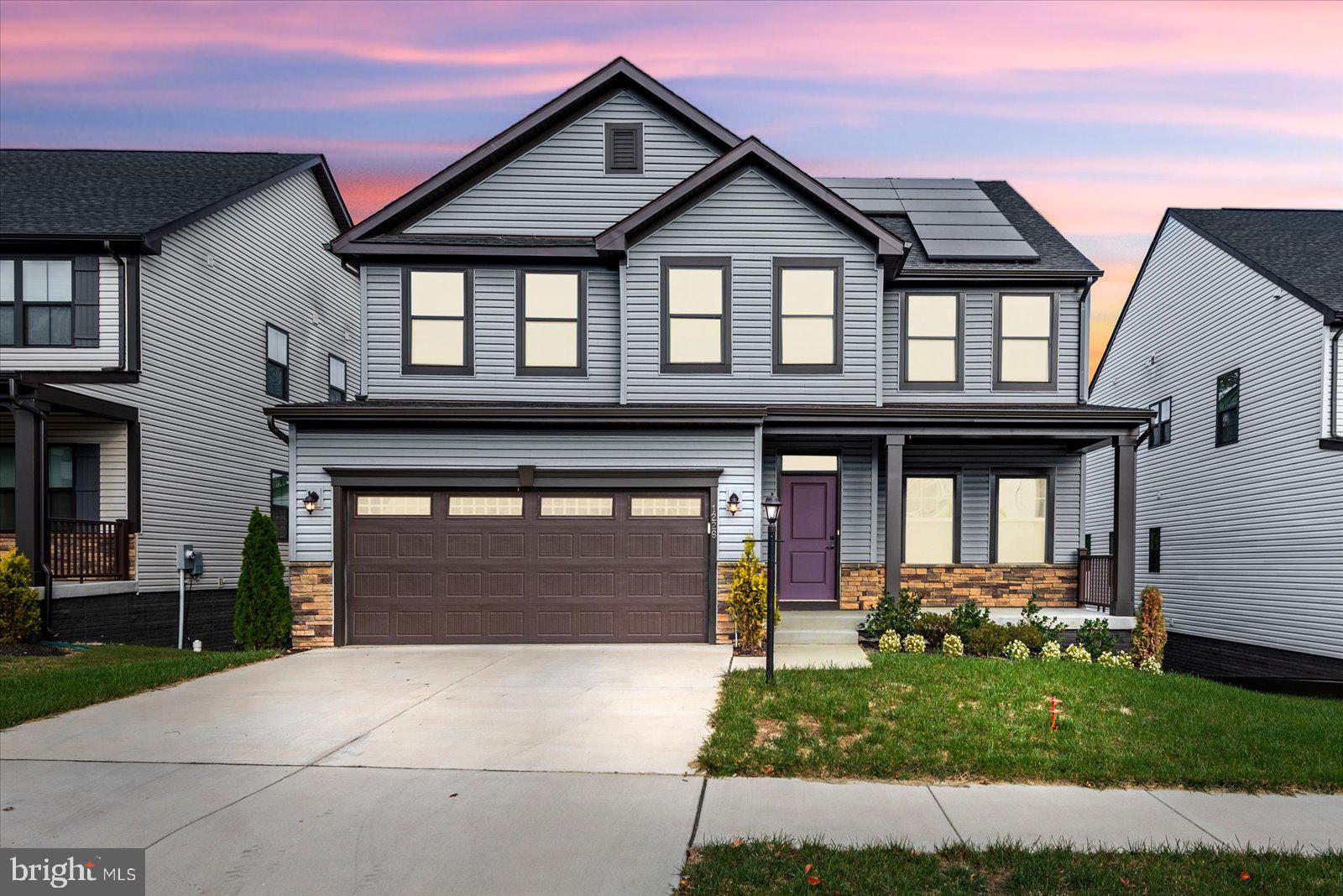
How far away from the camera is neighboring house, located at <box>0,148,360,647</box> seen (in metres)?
14.5

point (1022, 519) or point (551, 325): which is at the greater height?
point (551, 325)

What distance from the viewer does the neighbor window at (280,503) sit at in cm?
2047

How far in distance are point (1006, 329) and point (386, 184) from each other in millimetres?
21027

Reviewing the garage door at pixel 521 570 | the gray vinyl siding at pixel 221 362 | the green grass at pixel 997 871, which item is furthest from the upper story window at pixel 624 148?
the green grass at pixel 997 871

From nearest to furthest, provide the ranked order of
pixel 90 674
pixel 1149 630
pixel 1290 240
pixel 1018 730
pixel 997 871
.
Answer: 1. pixel 997 871
2. pixel 1018 730
3. pixel 90 674
4. pixel 1149 630
5. pixel 1290 240

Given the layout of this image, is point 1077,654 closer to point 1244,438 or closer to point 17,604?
point 1244,438

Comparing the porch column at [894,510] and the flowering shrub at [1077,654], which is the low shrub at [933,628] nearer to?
the porch column at [894,510]

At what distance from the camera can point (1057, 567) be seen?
15492 millimetres

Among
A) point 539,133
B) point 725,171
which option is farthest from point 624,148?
point 725,171

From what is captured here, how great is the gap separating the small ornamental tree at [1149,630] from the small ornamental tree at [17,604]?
1618cm

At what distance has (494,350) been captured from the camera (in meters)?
14.8

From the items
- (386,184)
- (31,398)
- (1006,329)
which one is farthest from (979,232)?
(386,184)

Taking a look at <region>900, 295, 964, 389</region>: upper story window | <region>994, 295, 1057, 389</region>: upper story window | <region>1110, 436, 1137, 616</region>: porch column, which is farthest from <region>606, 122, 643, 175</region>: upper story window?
<region>1110, 436, 1137, 616</region>: porch column

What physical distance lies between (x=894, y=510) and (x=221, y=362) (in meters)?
14.4
